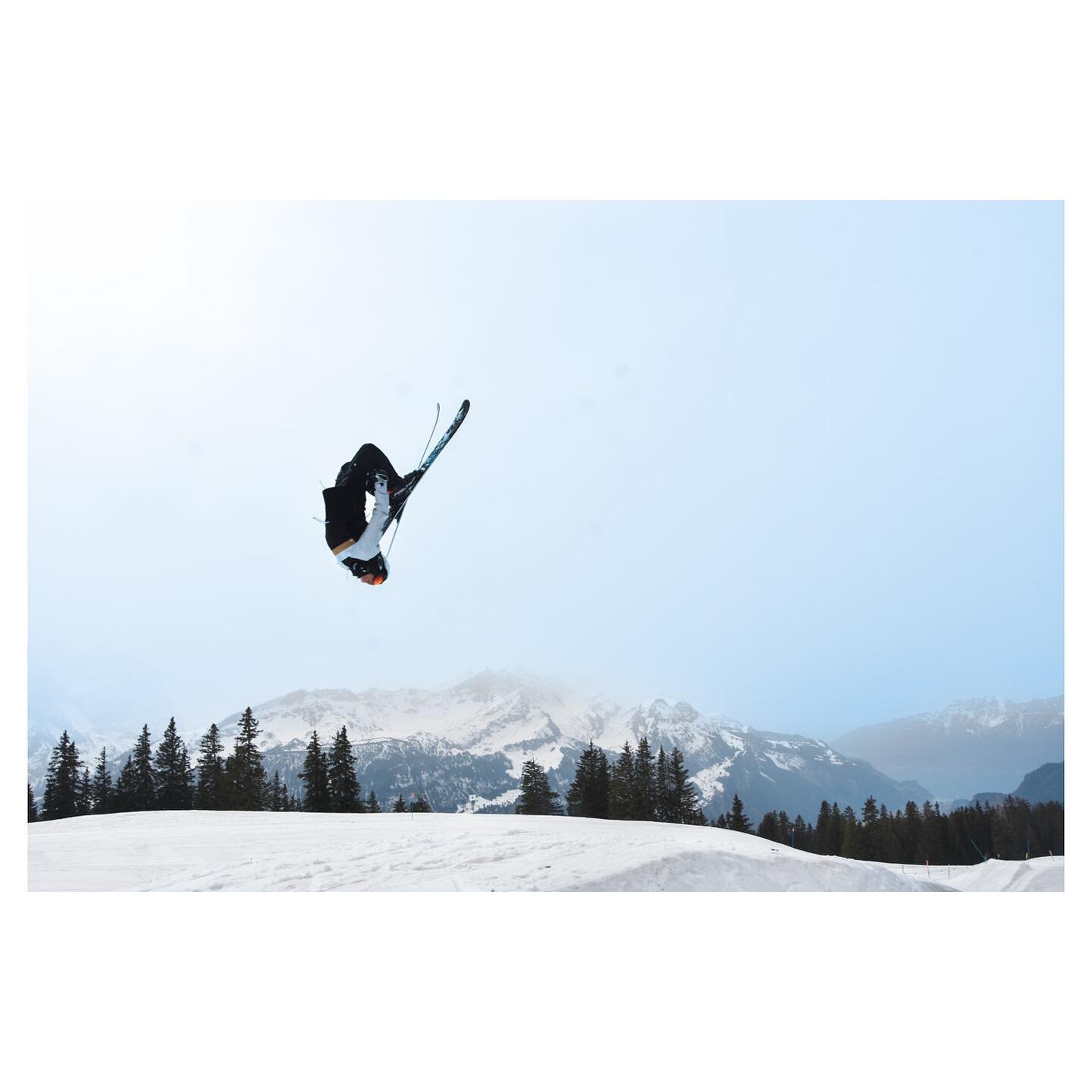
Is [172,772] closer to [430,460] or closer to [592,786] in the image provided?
[592,786]

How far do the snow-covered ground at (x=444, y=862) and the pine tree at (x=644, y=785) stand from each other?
35.3ft

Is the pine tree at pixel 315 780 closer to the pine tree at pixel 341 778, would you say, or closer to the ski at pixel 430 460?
the pine tree at pixel 341 778

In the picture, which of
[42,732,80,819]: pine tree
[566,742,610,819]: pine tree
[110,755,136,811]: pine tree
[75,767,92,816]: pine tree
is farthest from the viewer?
[110,755,136,811]: pine tree

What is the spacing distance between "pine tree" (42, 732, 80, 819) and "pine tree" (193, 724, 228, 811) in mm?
2858

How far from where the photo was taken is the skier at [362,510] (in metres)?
6.47

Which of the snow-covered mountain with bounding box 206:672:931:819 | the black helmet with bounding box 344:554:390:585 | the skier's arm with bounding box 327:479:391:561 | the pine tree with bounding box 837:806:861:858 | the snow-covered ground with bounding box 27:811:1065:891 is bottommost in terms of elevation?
the snow-covered mountain with bounding box 206:672:931:819

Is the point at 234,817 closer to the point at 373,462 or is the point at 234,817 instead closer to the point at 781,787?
the point at 373,462

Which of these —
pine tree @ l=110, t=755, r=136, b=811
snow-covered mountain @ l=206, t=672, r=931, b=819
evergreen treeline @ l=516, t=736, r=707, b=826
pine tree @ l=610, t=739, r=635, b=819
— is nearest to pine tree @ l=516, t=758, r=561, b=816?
evergreen treeline @ l=516, t=736, r=707, b=826

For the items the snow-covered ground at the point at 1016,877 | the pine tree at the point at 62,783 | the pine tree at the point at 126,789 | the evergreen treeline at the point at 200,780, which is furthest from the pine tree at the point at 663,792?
the pine tree at the point at 62,783

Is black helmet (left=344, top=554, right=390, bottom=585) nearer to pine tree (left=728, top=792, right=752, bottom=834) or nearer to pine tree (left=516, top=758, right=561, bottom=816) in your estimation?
pine tree (left=516, top=758, right=561, bottom=816)

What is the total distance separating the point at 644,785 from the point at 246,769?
32.8ft

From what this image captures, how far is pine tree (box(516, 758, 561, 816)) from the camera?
68.6 ft

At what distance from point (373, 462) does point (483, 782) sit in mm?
145814

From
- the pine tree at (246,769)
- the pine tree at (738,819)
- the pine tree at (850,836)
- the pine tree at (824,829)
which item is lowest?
the pine tree at (824,829)
